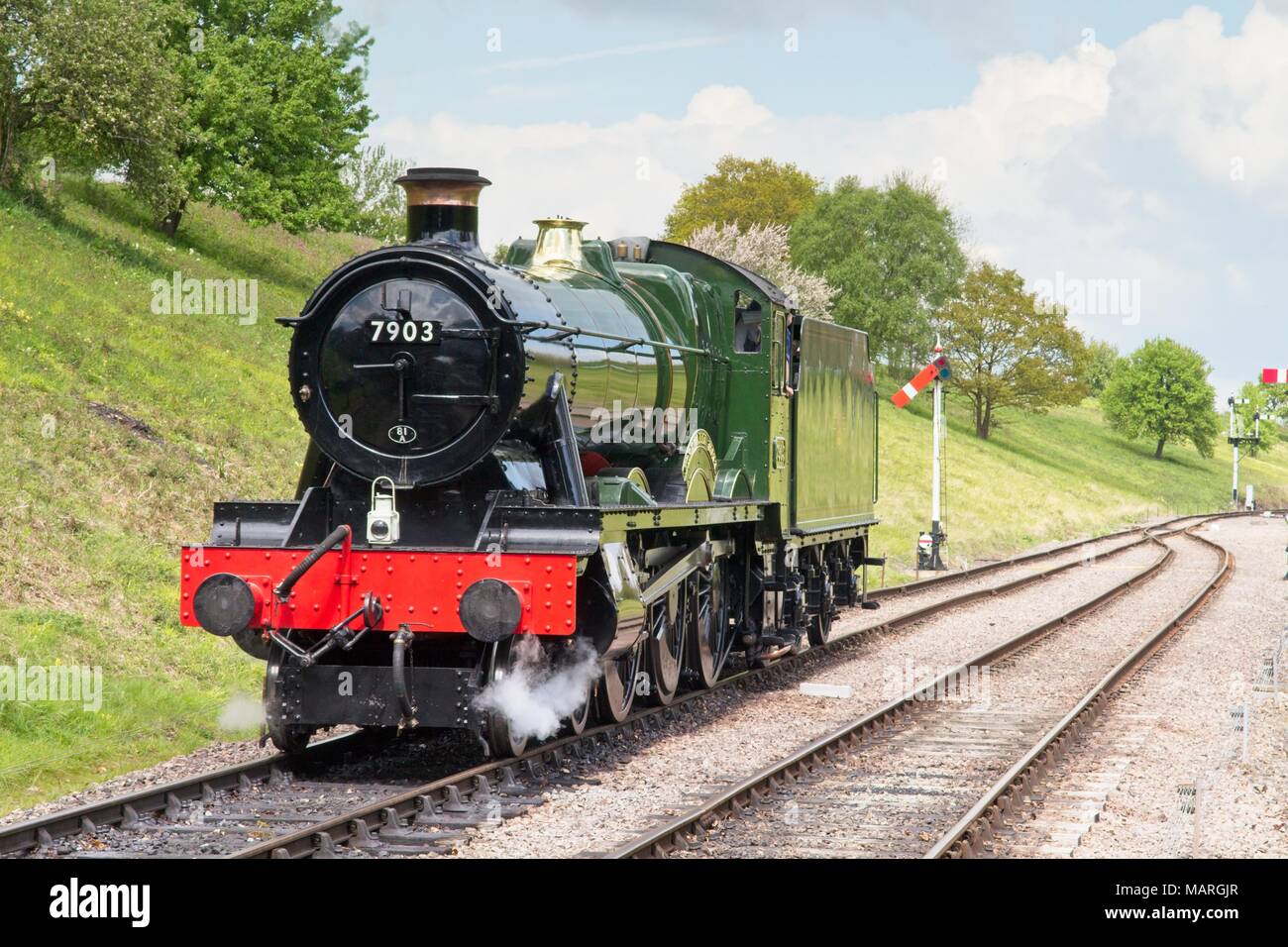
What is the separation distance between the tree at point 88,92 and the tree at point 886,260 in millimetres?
41306

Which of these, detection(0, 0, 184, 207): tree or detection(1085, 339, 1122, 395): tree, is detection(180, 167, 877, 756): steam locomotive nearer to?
detection(0, 0, 184, 207): tree

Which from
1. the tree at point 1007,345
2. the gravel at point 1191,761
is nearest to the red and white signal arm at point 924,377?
the gravel at point 1191,761

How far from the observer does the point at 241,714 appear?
10297 mm

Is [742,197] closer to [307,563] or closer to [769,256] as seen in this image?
[769,256]

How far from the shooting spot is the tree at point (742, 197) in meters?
66.1

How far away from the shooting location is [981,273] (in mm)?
61906

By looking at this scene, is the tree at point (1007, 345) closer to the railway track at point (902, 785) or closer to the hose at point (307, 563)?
the railway track at point (902, 785)

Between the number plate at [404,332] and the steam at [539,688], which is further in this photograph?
the number plate at [404,332]

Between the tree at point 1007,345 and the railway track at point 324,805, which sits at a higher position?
the tree at point 1007,345

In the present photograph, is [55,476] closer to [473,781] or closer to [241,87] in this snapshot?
[473,781]

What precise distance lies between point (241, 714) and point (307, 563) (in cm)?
267

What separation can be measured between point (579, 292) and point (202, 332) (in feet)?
46.0

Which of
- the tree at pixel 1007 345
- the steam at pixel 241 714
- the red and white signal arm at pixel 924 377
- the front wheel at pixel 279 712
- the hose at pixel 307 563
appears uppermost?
the tree at pixel 1007 345
